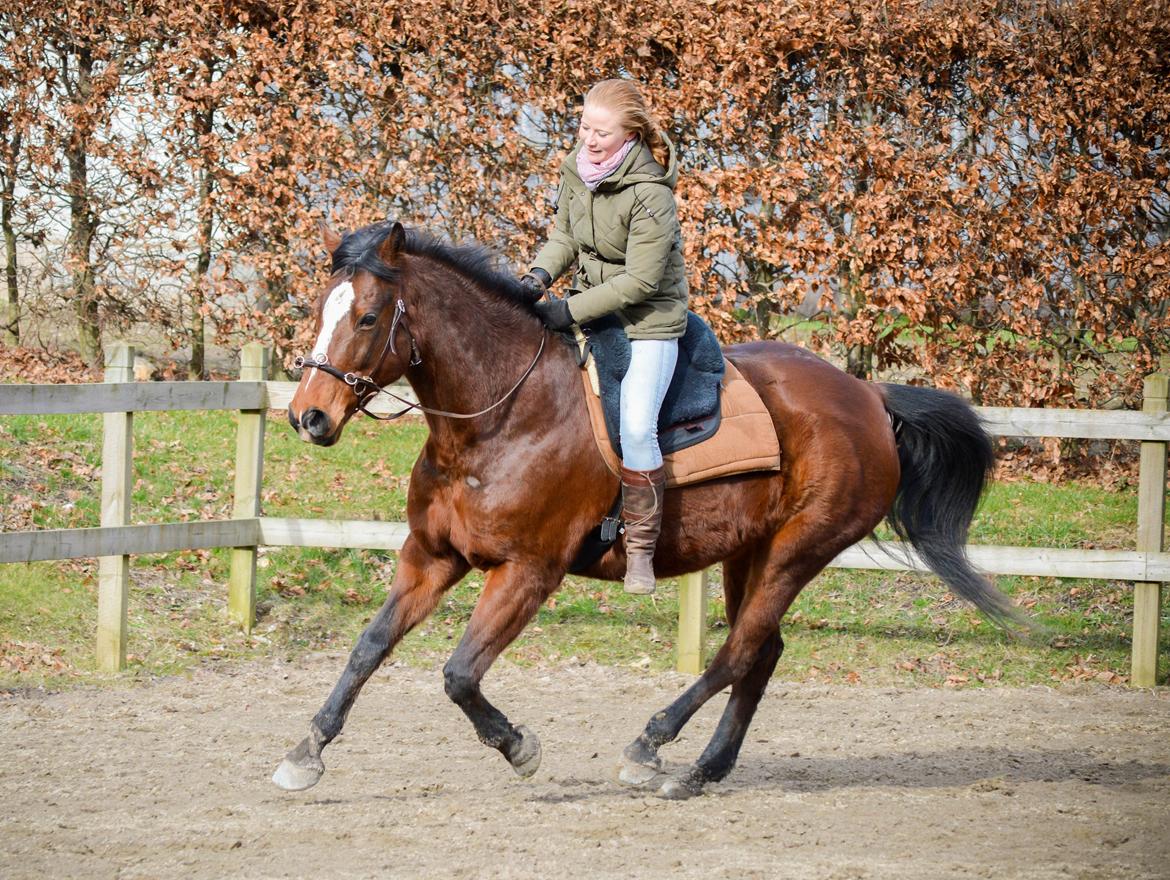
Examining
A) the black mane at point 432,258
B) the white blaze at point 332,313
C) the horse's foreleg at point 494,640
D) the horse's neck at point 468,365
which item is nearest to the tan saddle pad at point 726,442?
the horse's neck at point 468,365

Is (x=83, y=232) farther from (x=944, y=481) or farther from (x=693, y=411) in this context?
(x=944, y=481)

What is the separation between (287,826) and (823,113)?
743 centimetres

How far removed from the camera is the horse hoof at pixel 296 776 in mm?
5105

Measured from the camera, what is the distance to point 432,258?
5.16 m

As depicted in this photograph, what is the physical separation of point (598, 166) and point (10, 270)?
7.93 m

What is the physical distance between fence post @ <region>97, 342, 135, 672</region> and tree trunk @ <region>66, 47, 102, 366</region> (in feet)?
13.8

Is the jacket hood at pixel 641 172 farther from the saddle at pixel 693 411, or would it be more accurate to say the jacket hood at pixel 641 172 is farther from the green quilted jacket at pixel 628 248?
the saddle at pixel 693 411

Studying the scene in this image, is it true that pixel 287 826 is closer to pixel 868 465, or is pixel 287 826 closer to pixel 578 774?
pixel 578 774

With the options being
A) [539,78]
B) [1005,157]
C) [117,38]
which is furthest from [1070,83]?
[117,38]

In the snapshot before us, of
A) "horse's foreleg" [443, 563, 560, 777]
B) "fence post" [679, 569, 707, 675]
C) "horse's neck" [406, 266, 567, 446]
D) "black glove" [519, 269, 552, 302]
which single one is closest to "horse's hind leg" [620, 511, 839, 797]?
"horse's foreleg" [443, 563, 560, 777]

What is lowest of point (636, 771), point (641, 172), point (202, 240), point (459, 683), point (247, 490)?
point (636, 771)

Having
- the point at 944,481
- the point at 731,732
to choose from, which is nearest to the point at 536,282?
the point at 731,732

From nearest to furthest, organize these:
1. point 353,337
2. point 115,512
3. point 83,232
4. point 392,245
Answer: point 353,337 < point 392,245 < point 115,512 < point 83,232

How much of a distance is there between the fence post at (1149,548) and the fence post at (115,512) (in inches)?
232
